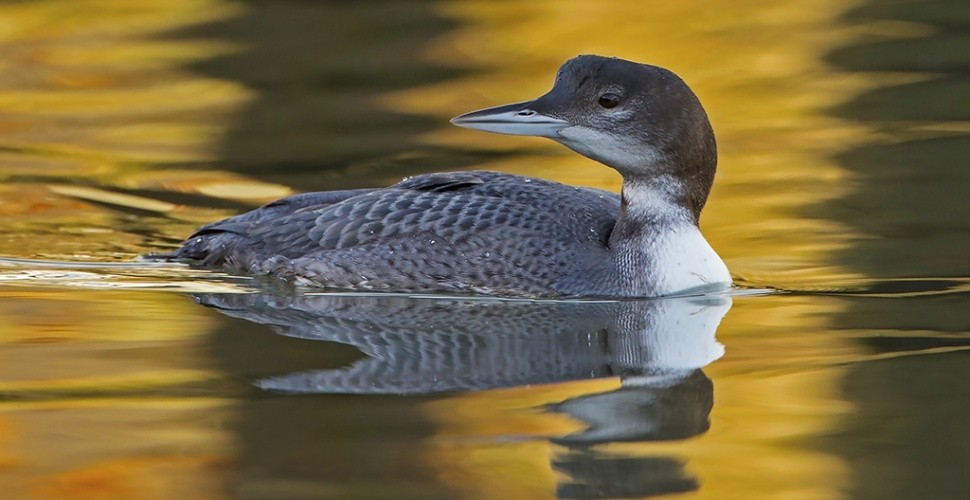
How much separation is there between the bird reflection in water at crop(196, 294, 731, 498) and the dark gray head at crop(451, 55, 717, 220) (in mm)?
622

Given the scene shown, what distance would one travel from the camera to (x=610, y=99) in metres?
6.90

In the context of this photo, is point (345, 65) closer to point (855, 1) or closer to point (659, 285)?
point (855, 1)

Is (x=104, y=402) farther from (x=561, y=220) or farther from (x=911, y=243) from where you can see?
(x=911, y=243)

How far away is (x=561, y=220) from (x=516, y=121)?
54 centimetres

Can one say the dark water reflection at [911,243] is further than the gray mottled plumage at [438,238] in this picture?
No

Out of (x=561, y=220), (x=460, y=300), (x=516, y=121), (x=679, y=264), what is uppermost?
(x=516, y=121)

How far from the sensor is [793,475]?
458 cm

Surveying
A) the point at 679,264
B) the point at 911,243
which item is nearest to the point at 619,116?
the point at 679,264

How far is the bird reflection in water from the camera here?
4805mm

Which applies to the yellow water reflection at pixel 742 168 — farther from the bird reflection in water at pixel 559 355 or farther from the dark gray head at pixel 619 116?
the dark gray head at pixel 619 116

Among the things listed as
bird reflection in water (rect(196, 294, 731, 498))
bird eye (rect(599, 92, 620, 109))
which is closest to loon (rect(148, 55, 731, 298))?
bird eye (rect(599, 92, 620, 109))

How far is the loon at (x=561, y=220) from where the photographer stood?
22.7 ft

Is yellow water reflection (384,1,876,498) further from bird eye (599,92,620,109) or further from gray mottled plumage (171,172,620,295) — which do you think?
bird eye (599,92,620,109)

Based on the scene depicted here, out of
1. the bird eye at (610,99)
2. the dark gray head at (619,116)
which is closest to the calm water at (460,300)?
the dark gray head at (619,116)
